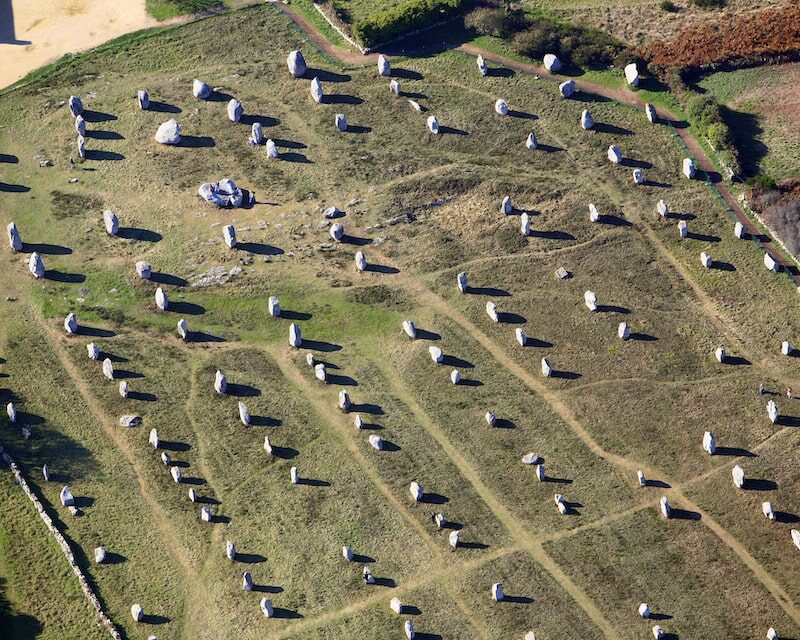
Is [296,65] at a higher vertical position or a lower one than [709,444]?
higher

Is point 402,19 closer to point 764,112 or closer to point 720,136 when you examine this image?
point 720,136

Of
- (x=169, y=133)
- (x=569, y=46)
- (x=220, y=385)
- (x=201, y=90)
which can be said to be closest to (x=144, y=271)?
(x=220, y=385)

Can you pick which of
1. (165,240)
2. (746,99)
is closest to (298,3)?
(165,240)

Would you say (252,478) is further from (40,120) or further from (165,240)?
(40,120)

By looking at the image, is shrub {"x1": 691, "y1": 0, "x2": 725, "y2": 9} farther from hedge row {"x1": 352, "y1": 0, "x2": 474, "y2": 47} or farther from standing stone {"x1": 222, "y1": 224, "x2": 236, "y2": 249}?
standing stone {"x1": 222, "y1": 224, "x2": 236, "y2": 249}

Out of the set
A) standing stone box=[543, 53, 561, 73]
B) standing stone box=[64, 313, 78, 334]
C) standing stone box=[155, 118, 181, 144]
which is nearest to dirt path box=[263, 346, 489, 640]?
standing stone box=[64, 313, 78, 334]

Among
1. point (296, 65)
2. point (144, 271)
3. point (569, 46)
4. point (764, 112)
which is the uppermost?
point (296, 65)
